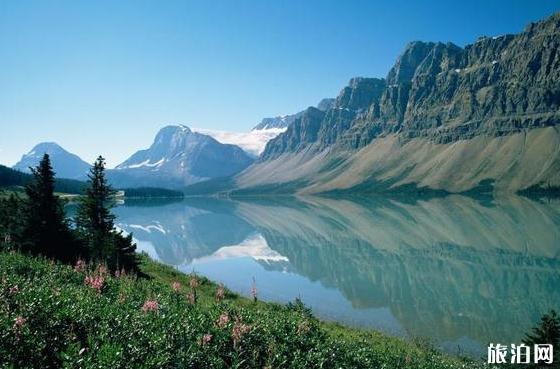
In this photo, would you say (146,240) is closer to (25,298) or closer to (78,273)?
(78,273)

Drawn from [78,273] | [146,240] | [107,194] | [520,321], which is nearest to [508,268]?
[520,321]

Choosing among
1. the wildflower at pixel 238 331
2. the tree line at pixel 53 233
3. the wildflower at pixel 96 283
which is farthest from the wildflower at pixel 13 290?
the tree line at pixel 53 233

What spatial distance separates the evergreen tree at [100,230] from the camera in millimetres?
35875

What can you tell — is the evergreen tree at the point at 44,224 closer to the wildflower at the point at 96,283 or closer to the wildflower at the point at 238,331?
the wildflower at the point at 96,283

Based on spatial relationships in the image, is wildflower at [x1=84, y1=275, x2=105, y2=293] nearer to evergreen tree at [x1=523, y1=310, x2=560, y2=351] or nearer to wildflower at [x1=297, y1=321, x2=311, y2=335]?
wildflower at [x1=297, y1=321, x2=311, y2=335]

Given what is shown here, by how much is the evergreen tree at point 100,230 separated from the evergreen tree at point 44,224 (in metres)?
2.27

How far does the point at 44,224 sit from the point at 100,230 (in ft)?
21.3

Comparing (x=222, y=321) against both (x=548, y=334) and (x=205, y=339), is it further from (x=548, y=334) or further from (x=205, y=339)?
(x=548, y=334)

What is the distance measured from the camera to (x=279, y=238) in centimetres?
12400

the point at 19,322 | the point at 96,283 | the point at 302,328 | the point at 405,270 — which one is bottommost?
the point at 405,270

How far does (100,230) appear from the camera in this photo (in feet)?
131

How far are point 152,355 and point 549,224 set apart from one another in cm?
13981

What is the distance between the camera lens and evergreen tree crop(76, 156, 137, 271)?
35875 mm

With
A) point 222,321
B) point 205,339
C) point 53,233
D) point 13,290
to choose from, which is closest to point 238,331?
point 222,321
